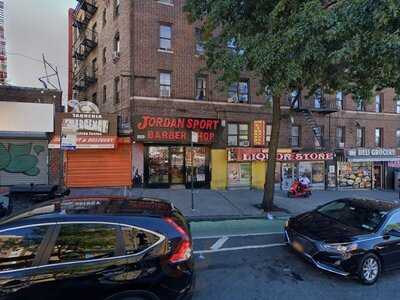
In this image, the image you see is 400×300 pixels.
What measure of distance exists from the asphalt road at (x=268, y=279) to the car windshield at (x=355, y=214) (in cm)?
103

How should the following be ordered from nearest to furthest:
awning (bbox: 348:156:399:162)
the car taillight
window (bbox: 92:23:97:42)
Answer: the car taillight → awning (bbox: 348:156:399:162) → window (bbox: 92:23:97:42)

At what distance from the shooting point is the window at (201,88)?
18328mm

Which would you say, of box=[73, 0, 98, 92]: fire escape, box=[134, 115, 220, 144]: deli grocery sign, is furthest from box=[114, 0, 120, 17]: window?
box=[134, 115, 220, 144]: deli grocery sign

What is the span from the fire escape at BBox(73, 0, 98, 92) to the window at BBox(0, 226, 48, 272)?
20758mm

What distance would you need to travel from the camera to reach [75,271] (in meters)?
3.63

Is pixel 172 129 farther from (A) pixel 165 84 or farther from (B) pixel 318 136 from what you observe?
(B) pixel 318 136

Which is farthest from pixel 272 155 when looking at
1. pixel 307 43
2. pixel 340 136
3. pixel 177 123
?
pixel 340 136

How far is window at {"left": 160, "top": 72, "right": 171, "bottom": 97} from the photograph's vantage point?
57.8ft

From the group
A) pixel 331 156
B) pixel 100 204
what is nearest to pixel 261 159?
pixel 331 156

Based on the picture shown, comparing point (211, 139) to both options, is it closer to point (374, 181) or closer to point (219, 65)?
point (219, 65)

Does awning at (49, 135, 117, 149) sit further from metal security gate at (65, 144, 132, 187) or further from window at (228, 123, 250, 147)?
window at (228, 123, 250, 147)

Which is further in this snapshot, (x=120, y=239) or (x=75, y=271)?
(x=120, y=239)

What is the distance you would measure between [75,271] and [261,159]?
15.8m

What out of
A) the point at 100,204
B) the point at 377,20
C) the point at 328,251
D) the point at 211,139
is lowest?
the point at 328,251
